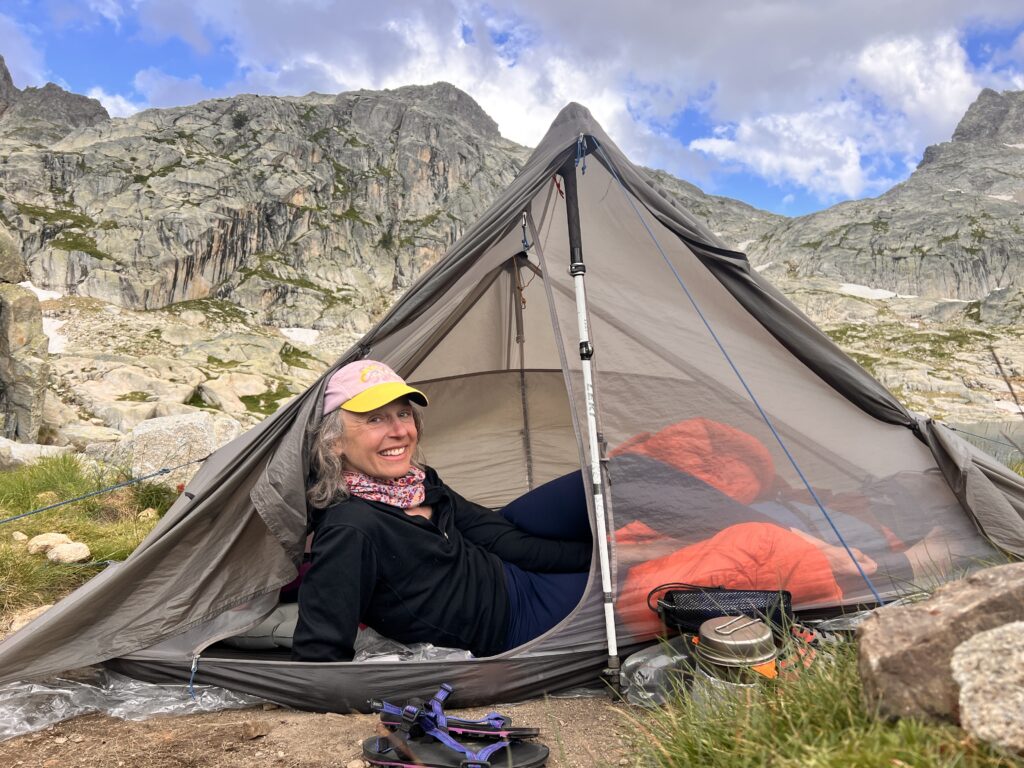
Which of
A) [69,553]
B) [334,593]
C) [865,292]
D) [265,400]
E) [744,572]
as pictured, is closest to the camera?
[334,593]

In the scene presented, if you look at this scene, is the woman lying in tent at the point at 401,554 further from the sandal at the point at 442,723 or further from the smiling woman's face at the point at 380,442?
the sandal at the point at 442,723

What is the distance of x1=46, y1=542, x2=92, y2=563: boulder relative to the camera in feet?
16.8

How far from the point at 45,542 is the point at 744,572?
5.43 meters

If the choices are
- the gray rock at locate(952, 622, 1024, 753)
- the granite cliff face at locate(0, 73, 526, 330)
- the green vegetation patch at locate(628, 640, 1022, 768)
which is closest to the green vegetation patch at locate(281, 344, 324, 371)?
the granite cliff face at locate(0, 73, 526, 330)

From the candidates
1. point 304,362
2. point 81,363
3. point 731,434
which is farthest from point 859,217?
point 731,434

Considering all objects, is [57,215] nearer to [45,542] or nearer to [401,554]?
[45,542]

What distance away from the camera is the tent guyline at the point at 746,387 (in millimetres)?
3480

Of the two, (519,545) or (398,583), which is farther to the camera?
(519,545)

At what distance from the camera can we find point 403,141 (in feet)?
409

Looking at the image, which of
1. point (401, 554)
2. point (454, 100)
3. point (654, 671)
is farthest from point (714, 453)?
point (454, 100)

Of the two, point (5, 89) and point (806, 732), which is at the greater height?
point (5, 89)

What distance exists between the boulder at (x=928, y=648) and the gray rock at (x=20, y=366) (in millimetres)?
15943

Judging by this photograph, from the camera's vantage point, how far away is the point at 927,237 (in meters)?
127

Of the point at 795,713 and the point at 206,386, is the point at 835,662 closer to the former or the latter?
the point at 795,713
